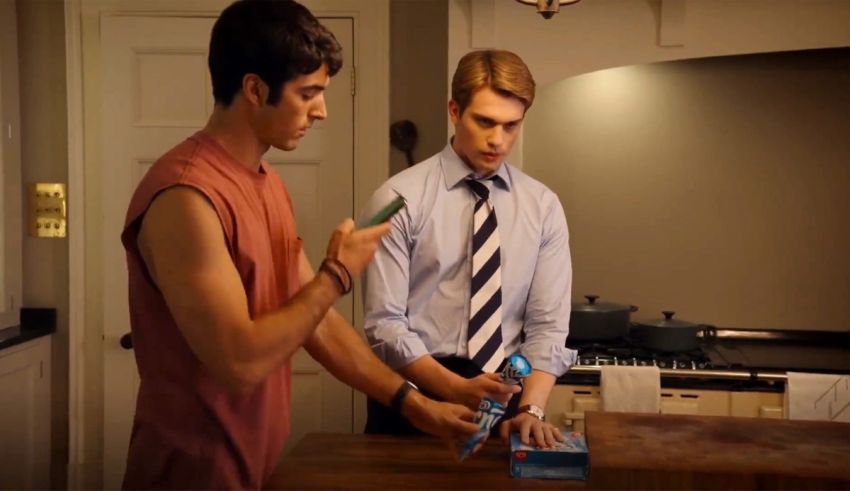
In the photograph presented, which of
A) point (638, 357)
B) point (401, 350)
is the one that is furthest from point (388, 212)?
point (638, 357)

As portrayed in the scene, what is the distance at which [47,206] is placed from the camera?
310cm

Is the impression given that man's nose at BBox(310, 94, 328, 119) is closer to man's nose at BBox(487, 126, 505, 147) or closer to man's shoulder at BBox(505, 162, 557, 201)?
man's nose at BBox(487, 126, 505, 147)

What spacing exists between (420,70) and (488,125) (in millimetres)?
1280

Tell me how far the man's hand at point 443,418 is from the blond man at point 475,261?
29 cm

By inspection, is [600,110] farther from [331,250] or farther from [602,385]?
[331,250]

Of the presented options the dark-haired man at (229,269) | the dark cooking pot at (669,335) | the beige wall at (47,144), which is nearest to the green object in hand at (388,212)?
the dark-haired man at (229,269)

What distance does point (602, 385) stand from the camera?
2.65 metres

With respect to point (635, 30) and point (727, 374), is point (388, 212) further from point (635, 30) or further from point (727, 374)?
point (635, 30)

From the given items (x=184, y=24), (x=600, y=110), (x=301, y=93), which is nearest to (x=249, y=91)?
(x=301, y=93)

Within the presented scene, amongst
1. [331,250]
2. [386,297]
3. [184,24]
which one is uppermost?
[184,24]

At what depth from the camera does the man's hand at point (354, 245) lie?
125 cm

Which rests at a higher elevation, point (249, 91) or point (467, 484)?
point (249, 91)

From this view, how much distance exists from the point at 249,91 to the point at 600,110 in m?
2.20

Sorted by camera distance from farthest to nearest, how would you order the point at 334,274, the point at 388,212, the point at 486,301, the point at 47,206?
the point at 47,206, the point at 486,301, the point at 388,212, the point at 334,274
